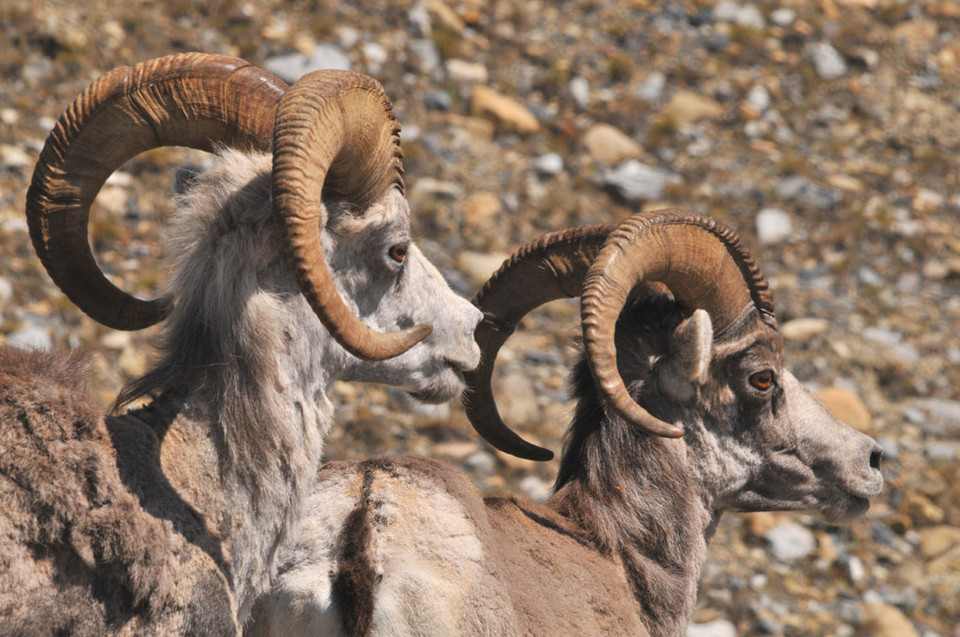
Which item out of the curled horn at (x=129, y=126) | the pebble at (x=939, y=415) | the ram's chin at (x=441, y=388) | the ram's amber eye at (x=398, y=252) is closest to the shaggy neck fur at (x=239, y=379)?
the curled horn at (x=129, y=126)

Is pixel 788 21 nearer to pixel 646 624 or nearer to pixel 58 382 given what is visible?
pixel 646 624

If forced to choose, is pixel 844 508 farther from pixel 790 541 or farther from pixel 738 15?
pixel 738 15

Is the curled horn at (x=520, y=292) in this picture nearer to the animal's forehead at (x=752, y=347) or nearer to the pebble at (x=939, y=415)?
the animal's forehead at (x=752, y=347)

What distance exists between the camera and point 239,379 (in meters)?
4.16

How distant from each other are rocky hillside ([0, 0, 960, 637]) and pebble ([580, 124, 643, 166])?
0.03 meters

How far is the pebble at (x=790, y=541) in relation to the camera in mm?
9562

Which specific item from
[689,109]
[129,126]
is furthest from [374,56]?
[129,126]

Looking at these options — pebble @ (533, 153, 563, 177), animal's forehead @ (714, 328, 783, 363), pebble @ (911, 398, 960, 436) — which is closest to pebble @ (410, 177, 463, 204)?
pebble @ (533, 153, 563, 177)

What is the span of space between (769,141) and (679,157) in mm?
1377

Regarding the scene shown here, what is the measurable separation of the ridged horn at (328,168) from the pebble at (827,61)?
1190cm

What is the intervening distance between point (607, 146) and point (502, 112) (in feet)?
4.29

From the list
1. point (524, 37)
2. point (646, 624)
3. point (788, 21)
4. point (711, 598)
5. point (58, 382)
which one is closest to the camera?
point (58, 382)

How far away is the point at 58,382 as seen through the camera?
389 centimetres

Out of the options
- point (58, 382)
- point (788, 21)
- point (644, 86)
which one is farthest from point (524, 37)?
point (58, 382)
